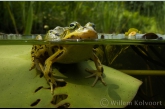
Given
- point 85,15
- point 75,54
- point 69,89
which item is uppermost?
point 85,15

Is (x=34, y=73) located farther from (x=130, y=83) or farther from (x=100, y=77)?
(x=130, y=83)

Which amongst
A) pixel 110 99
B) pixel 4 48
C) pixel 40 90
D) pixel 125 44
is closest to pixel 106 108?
pixel 110 99

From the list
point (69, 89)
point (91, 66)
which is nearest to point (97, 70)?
point (91, 66)

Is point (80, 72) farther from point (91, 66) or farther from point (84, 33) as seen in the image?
point (84, 33)

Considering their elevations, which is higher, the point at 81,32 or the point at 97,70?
the point at 81,32

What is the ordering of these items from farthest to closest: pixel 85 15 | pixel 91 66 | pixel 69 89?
1. pixel 85 15
2. pixel 91 66
3. pixel 69 89

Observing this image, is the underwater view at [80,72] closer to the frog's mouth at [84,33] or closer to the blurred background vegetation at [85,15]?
the frog's mouth at [84,33]

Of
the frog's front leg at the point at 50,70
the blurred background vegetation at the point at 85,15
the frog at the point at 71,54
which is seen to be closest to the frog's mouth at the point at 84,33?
the frog at the point at 71,54
